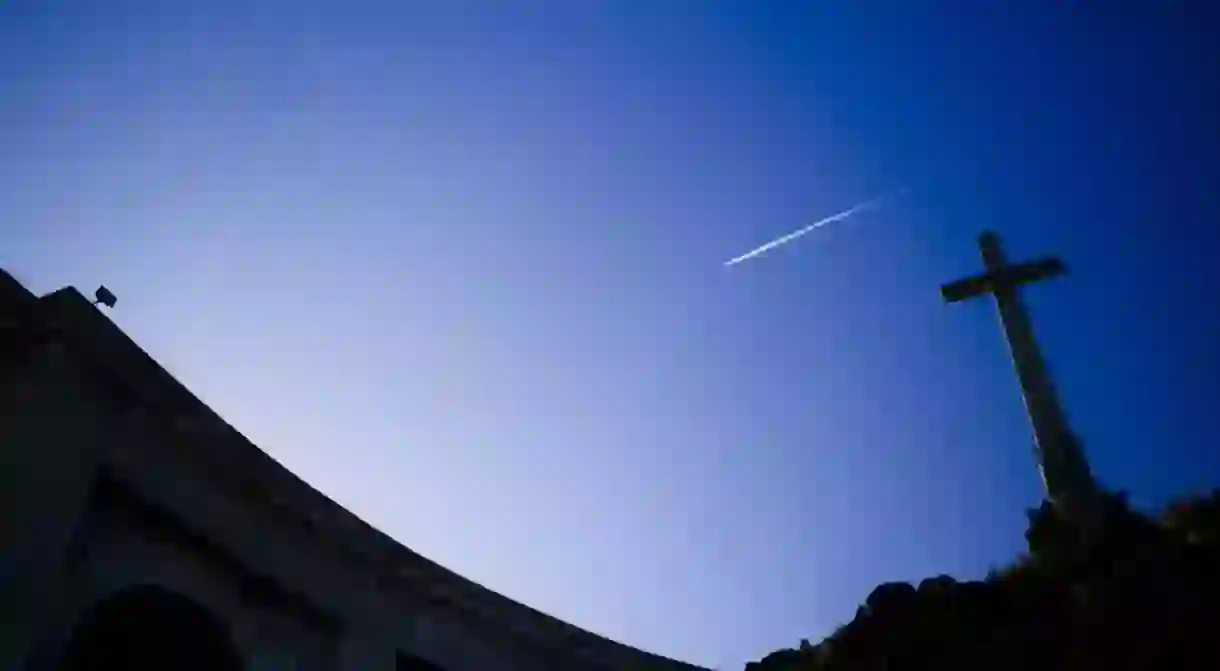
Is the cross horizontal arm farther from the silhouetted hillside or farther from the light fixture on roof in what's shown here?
the light fixture on roof

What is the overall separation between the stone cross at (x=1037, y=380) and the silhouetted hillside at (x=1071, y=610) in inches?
26.8

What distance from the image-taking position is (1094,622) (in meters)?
10.7

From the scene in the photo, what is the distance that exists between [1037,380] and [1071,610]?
536 centimetres

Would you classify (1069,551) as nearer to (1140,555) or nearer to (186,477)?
(1140,555)

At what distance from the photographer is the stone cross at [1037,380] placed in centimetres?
1372

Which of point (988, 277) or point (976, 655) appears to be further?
point (988, 277)

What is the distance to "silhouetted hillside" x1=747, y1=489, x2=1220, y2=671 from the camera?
1041 cm

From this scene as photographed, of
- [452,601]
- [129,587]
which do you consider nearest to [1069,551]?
[452,601]

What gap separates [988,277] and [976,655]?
325 inches

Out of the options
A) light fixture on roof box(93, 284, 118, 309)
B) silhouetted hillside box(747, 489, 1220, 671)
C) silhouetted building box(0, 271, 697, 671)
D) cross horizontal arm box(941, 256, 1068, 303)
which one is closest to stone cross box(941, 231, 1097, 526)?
cross horizontal arm box(941, 256, 1068, 303)

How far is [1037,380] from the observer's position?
15.3 m

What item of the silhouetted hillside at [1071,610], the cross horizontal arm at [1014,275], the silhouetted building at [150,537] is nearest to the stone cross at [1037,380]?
→ the cross horizontal arm at [1014,275]

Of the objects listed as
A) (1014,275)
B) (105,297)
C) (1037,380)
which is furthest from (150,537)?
(1014,275)

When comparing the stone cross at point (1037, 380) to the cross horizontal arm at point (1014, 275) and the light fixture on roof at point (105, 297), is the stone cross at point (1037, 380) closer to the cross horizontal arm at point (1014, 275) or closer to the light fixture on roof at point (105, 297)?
the cross horizontal arm at point (1014, 275)
